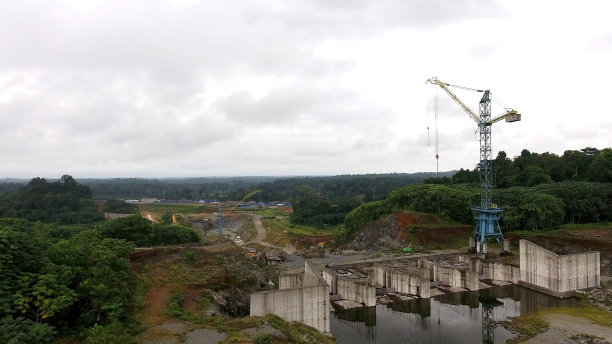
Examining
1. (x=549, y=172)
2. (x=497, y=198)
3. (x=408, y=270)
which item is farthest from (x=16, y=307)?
(x=549, y=172)

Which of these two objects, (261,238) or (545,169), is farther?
(261,238)

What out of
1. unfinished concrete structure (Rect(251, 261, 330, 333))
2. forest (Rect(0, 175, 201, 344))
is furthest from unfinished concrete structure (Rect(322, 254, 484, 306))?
forest (Rect(0, 175, 201, 344))

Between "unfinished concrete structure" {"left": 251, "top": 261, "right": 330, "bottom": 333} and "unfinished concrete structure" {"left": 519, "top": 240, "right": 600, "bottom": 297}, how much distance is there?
24340mm

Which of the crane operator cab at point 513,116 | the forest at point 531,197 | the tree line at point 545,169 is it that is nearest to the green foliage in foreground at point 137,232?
the forest at point 531,197

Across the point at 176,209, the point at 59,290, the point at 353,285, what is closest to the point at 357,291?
the point at 353,285

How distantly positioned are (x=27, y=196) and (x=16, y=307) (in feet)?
333

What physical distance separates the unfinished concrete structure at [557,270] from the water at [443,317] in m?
1.22

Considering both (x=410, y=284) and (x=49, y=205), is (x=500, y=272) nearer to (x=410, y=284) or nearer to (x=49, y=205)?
(x=410, y=284)

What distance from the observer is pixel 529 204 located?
2185 inches

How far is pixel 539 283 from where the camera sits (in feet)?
129

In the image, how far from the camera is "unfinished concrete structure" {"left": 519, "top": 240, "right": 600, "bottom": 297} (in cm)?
3716

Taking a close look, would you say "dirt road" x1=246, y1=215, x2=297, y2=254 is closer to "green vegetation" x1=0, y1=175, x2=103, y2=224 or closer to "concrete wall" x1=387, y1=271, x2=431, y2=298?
"concrete wall" x1=387, y1=271, x2=431, y2=298

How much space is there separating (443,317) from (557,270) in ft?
43.3

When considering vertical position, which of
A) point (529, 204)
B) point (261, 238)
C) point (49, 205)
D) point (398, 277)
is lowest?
point (261, 238)
